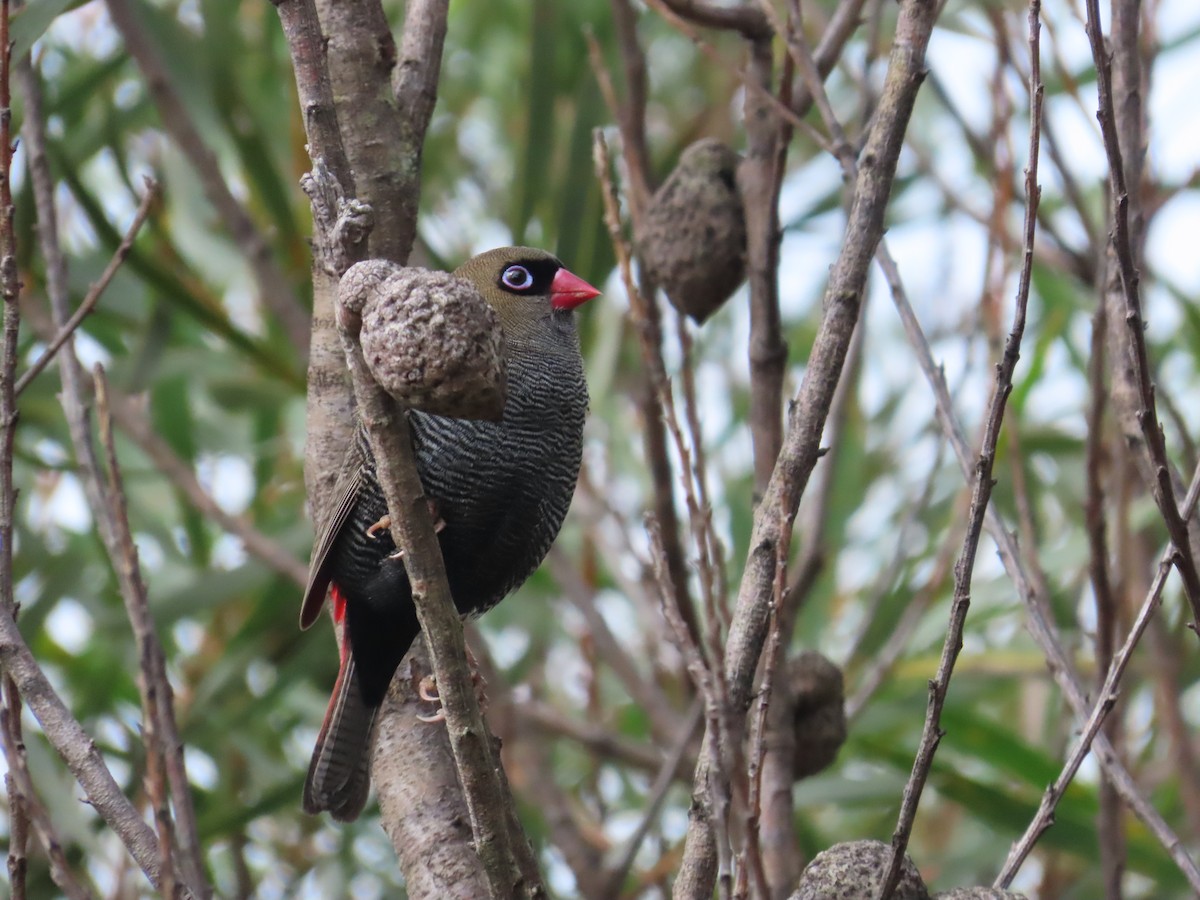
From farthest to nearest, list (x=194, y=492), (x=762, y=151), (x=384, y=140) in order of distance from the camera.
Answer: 1. (x=194, y=492)
2. (x=762, y=151)
3. (x=384, y=140)

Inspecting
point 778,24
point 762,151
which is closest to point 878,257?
point 778,24

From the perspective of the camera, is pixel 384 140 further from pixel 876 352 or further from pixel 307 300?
pixel 876 352

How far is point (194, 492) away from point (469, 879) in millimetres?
2109

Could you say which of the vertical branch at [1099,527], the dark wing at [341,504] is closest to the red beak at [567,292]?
the dark wing at [341,504]

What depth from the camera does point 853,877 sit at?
208 cm

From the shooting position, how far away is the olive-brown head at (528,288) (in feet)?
11.7

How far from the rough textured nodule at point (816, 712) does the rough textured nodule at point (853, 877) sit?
129cm

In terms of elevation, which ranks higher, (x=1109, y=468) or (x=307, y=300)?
(x=307, y=300)

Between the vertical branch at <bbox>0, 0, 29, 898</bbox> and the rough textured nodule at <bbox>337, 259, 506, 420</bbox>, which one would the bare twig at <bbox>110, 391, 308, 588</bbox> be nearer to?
the vertical branch at <bbox>0, 0, 29, 898</bbox>

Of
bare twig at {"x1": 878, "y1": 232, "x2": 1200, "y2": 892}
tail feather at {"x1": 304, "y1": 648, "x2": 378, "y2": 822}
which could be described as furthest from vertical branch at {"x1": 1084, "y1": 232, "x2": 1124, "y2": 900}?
tail feather at {"x1": 304, "y1": 648, "x2": 378, "y2": 822}

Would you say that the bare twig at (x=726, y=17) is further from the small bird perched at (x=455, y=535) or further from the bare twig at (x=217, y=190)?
the bare twig at (x=217, y=190)

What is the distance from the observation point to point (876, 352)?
23.0 feet

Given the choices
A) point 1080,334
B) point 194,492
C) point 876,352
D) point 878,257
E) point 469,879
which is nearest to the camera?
point 469,879

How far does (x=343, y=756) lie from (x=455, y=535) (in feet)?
1.76
